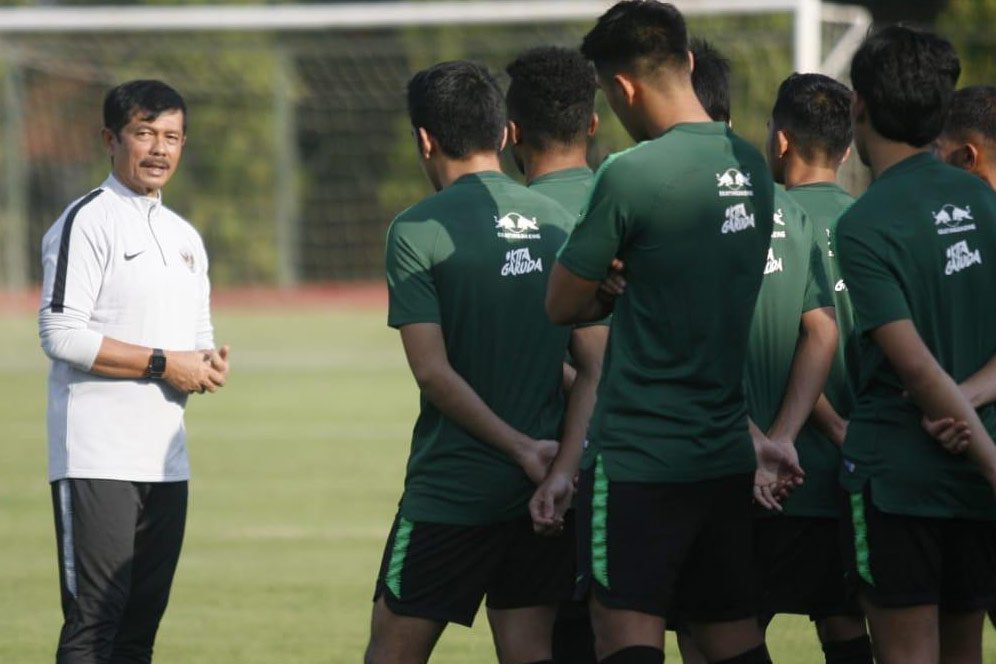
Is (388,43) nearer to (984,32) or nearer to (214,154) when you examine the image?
(214,154)

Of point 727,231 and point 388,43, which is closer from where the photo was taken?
point 727,231

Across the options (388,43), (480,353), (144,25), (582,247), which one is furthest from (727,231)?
(388,43)

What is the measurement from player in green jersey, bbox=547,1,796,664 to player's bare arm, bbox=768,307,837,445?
819 mm

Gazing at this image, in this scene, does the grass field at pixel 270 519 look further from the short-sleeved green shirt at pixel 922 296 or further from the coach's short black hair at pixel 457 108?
the coach's short black hair at pixel 457 108

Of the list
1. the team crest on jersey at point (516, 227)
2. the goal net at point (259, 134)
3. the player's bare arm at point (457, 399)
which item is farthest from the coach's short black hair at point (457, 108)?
the goal net at point (259, 134)

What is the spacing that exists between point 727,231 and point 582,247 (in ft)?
1.22

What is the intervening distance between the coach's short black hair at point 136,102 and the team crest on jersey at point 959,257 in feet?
8.82

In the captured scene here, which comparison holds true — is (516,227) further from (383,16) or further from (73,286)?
(383,16)

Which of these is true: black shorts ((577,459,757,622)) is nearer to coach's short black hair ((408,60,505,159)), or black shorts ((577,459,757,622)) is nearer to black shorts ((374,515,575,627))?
black shorts ((374,515,575,627))

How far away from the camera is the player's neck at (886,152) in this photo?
4.24m

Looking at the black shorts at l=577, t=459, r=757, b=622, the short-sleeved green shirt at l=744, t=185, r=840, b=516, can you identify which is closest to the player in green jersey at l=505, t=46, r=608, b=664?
the short-sleeved green shirt at l=744, t=185, r=840, b=516

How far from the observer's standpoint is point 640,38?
13.3 ft

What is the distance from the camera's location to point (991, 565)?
14.3ft

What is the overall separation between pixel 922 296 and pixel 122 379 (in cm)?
255
